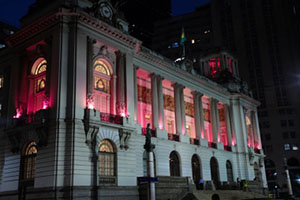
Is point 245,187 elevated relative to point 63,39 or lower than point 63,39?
lower

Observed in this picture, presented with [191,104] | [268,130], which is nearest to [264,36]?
[268,130]

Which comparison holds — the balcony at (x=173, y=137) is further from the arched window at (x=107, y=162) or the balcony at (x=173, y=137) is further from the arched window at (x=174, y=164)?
the arched window at (x=107, y=162)

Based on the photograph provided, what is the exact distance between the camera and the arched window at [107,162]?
2777cm

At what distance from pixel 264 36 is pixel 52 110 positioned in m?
68.8

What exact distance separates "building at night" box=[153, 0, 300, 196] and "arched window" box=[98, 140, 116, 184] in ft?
154

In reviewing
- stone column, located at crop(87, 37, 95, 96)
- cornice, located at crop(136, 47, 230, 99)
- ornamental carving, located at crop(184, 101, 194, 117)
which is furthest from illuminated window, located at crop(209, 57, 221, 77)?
stone column, located at crop(87, 37, 95, 96)

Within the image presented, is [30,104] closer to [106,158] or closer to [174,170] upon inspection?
[106,158]

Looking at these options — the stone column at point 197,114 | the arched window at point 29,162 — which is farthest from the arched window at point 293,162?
the arched window at point 29,162

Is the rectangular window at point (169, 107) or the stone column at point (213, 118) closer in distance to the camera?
the rectangular window at point (169, 107)

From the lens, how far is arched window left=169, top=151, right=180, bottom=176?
127 ft

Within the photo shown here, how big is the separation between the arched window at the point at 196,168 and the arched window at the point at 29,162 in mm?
21547

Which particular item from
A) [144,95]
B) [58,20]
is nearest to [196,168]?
[144,95]

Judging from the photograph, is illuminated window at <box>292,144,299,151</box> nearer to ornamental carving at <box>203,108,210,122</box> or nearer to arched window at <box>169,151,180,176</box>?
ornamental carving at <box>203,108,210,122</box>

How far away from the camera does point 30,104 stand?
3030cm
